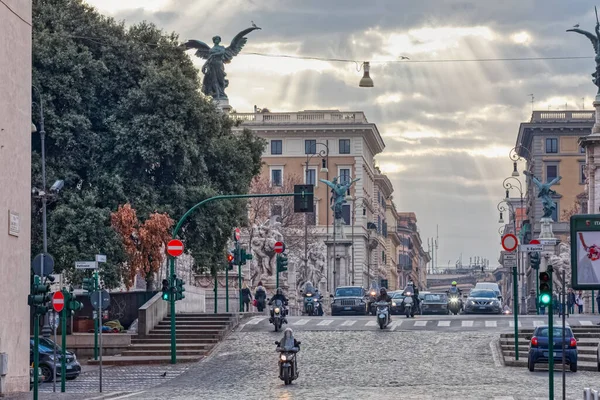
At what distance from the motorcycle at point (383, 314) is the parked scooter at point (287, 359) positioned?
47.3ft

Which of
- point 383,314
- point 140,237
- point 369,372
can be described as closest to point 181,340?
point 140,237

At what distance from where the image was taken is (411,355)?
41.0m

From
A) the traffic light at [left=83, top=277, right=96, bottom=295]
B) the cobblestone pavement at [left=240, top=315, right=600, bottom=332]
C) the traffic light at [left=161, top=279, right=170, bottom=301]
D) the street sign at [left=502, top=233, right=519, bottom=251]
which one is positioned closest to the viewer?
the street sign at [left=502, top=233, right=519, bottom=251]

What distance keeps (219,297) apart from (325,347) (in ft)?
65.7

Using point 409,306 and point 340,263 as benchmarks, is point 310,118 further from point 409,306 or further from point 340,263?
point 409,306

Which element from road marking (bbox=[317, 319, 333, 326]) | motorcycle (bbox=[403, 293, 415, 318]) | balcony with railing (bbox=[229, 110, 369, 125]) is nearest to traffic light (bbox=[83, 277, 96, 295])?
road marking (bbox=[317, 319, 333, 326])

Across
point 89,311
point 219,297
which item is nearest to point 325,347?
point 89,311

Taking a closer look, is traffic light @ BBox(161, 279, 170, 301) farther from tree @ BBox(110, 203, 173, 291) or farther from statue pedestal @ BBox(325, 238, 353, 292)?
statue pedestal @ BBox(325, 238, 353, 292)

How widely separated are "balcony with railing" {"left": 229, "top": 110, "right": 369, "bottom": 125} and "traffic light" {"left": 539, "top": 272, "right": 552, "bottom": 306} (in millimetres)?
104042

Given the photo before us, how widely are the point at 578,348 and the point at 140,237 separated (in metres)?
17.0

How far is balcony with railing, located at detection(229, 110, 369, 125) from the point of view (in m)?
130

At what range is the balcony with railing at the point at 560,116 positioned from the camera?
425ft

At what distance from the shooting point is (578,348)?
41.1 m

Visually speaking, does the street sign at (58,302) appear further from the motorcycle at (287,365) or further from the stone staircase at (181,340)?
the stone staircase at (181,340)
